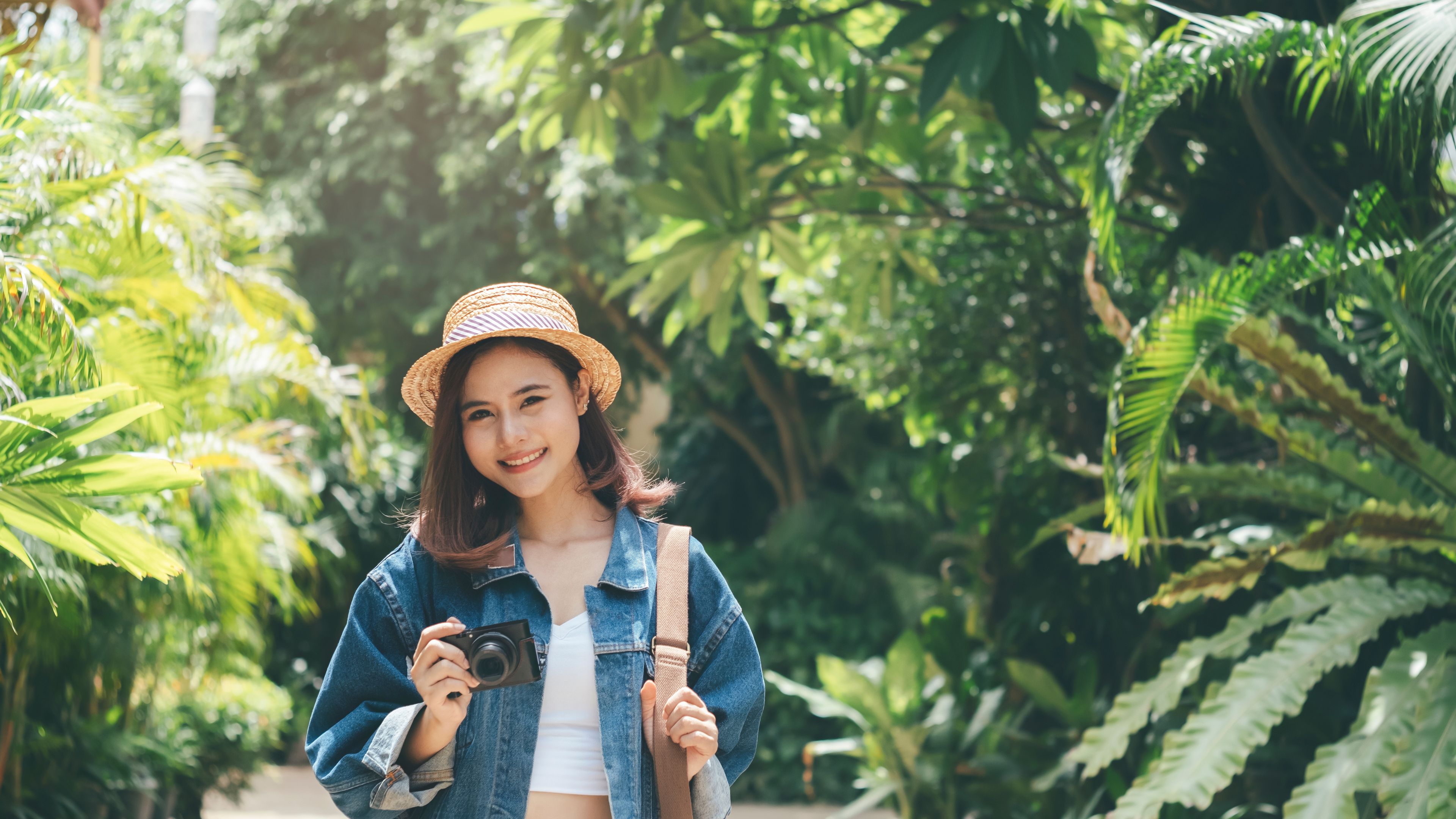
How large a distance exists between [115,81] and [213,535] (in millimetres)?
3551

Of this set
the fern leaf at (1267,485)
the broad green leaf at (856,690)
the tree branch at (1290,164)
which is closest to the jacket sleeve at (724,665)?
the fern leaf at (1267,485)

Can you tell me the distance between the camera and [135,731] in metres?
6.26

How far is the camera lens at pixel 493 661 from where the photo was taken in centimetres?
159

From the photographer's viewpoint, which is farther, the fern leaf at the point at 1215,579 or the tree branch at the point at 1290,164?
the tree branch at the point at 1290,164

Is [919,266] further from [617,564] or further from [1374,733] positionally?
[617,564]

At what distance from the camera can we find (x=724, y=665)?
5.97 ft

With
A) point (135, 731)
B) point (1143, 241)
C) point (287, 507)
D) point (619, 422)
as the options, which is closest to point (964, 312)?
point (1143, 241)

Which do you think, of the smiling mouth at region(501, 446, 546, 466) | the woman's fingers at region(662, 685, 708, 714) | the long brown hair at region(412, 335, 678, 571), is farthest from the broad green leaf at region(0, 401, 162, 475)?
the woman's fingers at region(662, 685, 708, 714)

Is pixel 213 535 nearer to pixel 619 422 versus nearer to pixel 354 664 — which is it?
pixel 354 664

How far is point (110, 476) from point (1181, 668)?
282cm

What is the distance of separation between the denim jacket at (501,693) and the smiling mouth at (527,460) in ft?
0.36

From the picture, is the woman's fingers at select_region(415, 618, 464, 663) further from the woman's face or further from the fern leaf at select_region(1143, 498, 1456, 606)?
the fern leaf at select_region(1143, 498, 1456, 606)

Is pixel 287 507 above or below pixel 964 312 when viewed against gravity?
below

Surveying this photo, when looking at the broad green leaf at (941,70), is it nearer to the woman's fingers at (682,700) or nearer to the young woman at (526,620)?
the young woman at (526,620)
